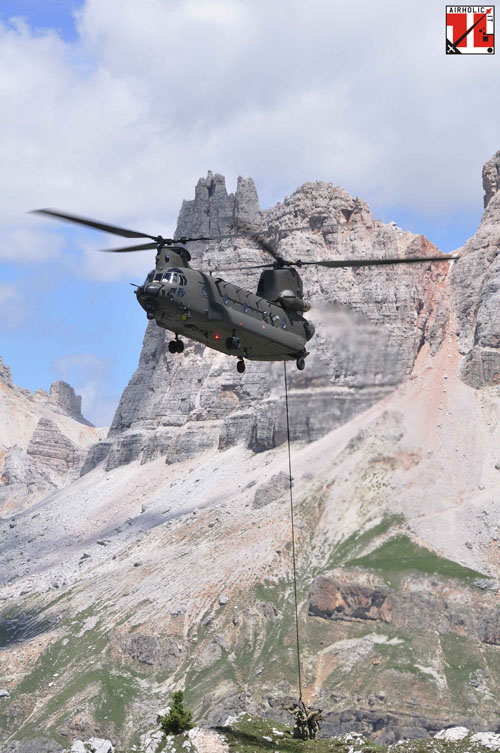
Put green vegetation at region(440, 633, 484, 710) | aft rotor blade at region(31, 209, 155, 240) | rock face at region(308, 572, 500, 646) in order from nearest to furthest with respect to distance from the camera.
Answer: aft rotor blade at region(31, 209, 155, 240) < green vegetation at region(440, 633, 484, 710) < rock face at region(308, 572, 500, 646)

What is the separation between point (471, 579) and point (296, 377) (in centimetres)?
4943

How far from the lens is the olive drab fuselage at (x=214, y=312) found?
6166 cm

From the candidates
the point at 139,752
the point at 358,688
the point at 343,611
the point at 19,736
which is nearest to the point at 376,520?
the point at 343,611

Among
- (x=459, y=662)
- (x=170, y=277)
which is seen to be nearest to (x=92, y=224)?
(x=170, y=277)

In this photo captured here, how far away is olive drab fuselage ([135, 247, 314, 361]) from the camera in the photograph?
61656 millimetres

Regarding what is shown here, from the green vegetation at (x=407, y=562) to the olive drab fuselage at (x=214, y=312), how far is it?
390ft

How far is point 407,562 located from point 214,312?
12927 centimetres

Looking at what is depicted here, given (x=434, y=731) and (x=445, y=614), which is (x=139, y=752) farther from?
(x=445, y=614)

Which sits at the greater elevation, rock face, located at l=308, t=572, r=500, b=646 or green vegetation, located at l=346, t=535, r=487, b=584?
green vegetation, located at l=346, t=535, r=487, b=584

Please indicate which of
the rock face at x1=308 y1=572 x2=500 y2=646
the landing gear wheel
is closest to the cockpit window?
the landing gear wheel

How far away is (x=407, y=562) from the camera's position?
18525 cm

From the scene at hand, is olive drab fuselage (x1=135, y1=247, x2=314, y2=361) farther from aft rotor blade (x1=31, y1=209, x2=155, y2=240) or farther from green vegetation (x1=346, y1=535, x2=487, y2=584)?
green vegetation (x1=346, y1=535, x2=487, y2=584)

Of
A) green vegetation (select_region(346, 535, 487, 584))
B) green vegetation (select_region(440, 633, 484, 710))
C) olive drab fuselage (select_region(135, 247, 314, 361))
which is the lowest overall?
green vegetation (select_region(440, 633, 484, 710))

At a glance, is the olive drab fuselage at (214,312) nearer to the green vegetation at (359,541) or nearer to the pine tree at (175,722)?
the pine tree at (175,722)
